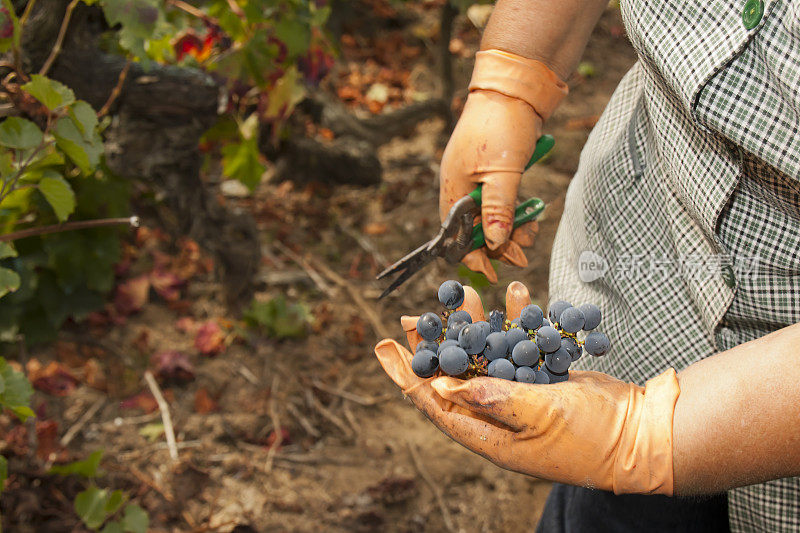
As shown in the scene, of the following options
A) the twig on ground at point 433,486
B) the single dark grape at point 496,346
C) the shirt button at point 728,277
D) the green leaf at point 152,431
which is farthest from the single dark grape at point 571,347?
the green leaf at point 152,431

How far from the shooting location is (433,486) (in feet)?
7.99

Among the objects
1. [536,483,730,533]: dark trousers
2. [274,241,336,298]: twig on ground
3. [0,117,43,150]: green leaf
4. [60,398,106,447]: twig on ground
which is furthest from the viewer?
[274,241,336,298]: twig on ground

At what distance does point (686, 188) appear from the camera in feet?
4.04

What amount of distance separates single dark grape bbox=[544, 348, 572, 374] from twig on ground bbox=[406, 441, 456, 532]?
1.39 m

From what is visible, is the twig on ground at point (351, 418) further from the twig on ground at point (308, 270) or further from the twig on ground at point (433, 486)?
the twig on ground at point (308, 270)

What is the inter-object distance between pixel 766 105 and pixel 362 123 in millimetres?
3292

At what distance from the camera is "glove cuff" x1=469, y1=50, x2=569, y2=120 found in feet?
4.94

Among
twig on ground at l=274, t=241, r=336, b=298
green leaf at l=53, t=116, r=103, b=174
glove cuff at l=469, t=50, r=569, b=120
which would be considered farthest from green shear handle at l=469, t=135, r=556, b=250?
twig on ground at l=274, t=241, r=336, b=298

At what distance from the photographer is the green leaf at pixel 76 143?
1575 mm

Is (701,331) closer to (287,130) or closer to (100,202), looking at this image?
(100,202)

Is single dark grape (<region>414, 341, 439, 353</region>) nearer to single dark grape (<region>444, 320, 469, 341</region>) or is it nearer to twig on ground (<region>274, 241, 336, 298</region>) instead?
single dark grape (<region>444, 320, 469, 341</region>)

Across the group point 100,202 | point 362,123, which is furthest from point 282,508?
point 362,123

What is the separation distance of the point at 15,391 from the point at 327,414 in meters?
1.34

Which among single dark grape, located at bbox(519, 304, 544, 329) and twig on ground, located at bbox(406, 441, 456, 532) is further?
twig on ground, located at bbox(406, 441, 456, 532)
